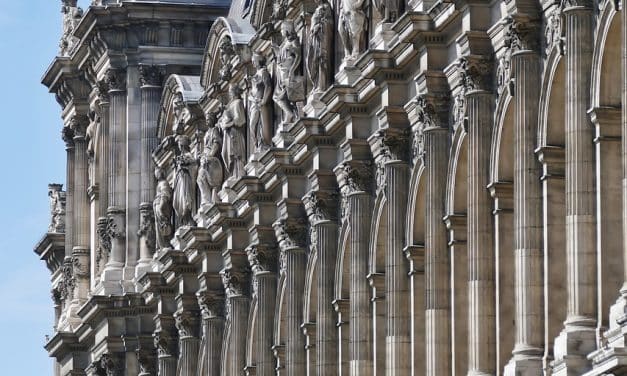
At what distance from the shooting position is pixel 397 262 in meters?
67.1

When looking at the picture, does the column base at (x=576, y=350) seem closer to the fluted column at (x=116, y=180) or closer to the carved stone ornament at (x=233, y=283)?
the carved stone ornament at (x=233, y=283)

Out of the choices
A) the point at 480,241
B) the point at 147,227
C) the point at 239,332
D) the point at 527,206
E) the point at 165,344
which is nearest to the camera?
the point at 527,206

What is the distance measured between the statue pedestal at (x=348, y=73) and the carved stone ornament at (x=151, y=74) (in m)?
25.4

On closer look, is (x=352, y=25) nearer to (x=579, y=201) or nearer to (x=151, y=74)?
(x=579, y=201)

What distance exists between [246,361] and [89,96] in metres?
23.3

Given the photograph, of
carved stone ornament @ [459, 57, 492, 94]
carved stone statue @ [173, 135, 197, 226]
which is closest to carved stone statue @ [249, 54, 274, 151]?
carved stone statue @ [173, 135, 197, 226]

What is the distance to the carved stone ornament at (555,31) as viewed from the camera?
188 ft

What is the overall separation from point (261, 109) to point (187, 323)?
29.9 ft

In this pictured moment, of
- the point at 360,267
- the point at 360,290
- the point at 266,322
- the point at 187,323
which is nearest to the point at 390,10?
the point at 360,267

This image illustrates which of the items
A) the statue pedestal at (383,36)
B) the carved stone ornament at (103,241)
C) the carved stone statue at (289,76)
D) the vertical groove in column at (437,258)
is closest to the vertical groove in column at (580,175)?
the vertical groove in column at (437,258)

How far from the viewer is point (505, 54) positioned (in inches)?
2375

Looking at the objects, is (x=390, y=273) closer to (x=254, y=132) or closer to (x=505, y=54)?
(x=505, y=54)

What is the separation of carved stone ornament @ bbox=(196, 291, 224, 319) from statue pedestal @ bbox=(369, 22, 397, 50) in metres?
17.4

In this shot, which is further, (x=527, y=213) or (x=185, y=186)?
(x=185, y=186)
